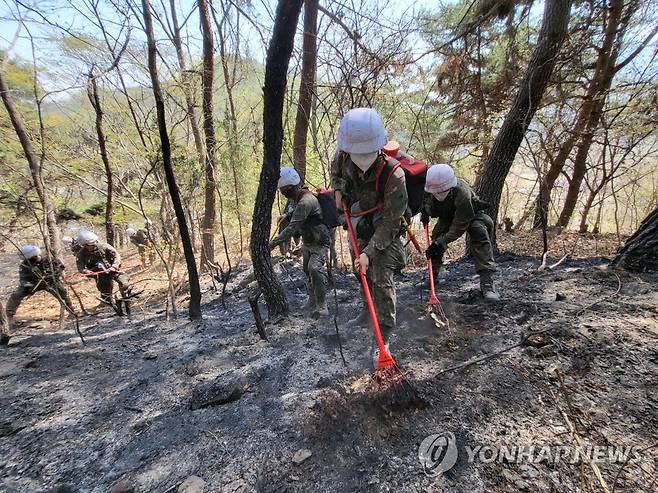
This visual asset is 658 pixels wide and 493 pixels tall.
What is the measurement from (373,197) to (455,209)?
160 centimetres

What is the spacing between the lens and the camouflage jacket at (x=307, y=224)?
3818 mm

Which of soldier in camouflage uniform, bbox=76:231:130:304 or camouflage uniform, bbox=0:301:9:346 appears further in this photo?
soldier in camouflage uniform, bbox=76:231:130:304

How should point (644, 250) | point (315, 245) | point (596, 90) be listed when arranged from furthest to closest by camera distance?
1. point (596, 90)
2. point (315, 245)
3. point (644, 250)

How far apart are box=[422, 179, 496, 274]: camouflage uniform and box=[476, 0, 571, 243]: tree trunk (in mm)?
1334

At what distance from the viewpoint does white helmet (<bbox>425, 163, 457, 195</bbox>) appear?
11.6ft

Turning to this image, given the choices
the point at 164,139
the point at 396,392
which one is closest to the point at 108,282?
the point at 164,139

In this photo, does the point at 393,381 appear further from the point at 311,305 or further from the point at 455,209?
the point at 455,209

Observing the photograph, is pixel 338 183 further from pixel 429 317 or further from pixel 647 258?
pixel 647 258

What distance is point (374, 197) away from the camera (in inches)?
111

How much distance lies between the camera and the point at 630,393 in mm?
1981

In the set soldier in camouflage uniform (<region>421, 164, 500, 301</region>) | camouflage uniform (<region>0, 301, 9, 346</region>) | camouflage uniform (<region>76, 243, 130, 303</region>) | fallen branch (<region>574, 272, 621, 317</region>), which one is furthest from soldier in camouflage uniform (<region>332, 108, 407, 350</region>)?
camouflage uniform (<region>76, 243, 130, 303</region>)

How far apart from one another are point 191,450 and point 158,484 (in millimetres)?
245

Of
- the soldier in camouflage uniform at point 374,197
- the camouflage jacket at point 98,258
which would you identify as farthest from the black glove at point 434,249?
the camouflage jacket at point 98,258

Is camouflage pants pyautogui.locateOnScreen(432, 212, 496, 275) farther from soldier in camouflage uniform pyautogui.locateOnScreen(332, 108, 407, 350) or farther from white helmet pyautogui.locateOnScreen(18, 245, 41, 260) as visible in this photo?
white helmet pyautogui.locateOnScreen(18, 245, 41, 260)
